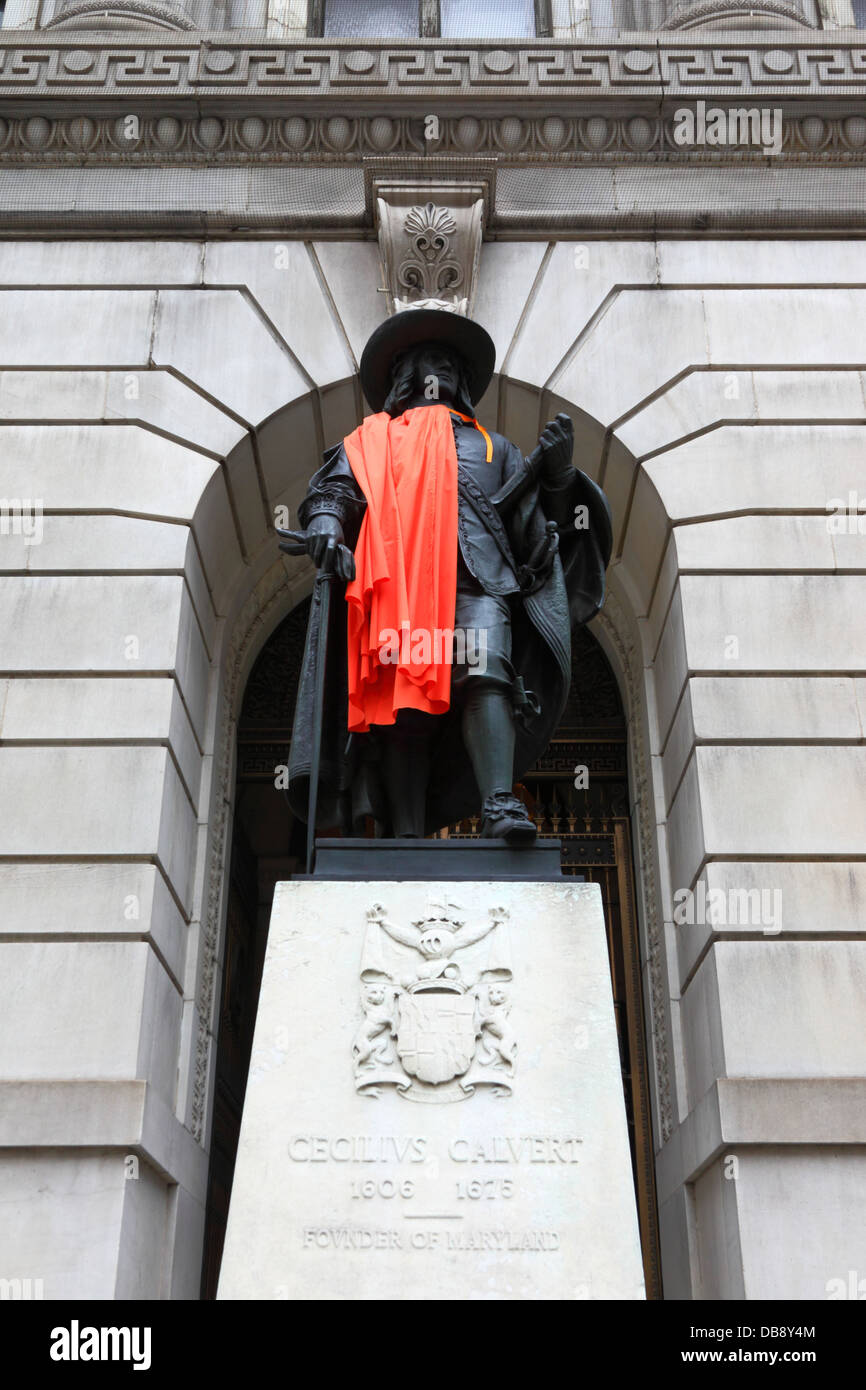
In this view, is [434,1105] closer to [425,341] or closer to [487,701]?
[487,701]

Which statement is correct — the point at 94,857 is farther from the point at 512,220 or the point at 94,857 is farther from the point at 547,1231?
the point at 512,220

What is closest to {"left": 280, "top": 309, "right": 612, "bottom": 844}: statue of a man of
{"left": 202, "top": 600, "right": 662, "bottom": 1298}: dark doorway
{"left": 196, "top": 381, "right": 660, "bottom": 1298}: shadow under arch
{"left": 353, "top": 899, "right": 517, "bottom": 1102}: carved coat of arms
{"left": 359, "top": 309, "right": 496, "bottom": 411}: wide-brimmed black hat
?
{"left": 359, "top": 309, "right": 496, "bottom": 411}: wide-brimmed black hat

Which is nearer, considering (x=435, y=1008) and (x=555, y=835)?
(x=435, y=1008)

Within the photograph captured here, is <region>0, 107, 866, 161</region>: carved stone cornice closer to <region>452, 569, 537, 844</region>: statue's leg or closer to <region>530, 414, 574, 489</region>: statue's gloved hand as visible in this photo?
<region>530, 414, 574, 489</region>: statue's gloved hand

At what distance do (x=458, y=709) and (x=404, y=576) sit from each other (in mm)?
682

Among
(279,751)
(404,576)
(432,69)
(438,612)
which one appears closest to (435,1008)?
(438,612)

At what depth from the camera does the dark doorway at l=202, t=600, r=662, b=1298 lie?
9.77 meters

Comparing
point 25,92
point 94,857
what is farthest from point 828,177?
point 94,857

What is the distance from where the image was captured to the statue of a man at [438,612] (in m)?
5.86

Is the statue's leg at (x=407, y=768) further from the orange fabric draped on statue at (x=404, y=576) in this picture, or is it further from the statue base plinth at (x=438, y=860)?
the statue base plinth at (x=438, y=860)

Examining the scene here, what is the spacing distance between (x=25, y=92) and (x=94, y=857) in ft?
21.3

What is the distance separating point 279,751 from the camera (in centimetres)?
1148

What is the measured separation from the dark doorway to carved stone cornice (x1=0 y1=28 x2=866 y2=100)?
451cm
